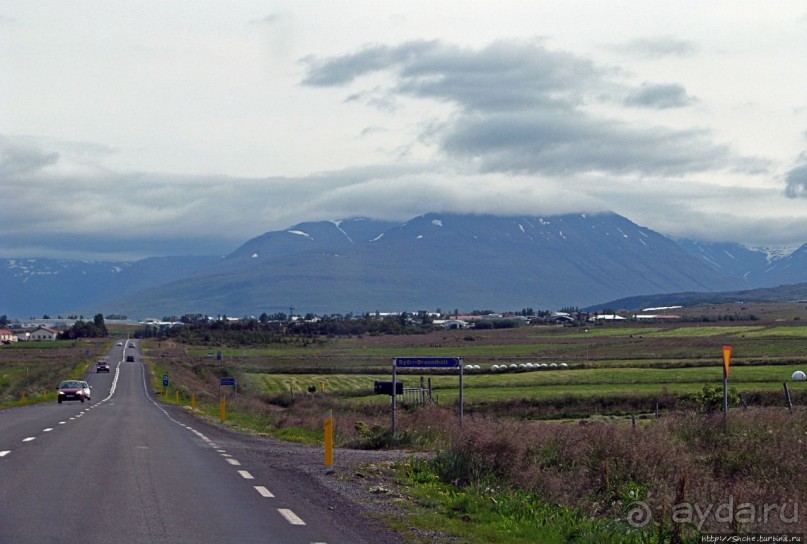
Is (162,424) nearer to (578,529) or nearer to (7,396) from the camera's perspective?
(578,529)

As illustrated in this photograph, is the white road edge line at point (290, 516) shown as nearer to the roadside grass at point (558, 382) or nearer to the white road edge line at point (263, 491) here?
the white road edge line at point (263, 491)

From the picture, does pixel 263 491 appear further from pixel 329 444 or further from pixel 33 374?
pixel 33 374

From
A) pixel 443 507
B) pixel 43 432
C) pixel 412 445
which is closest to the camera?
pixel 443 507

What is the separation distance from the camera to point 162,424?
115 feet

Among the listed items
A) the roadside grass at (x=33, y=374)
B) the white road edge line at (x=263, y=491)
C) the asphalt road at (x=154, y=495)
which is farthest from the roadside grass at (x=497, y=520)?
Result: the roadside grass at (x=33, y=374)

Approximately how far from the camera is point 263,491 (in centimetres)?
1598

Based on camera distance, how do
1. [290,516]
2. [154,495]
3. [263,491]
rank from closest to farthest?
[290,516] → [154,495] → [263,491]

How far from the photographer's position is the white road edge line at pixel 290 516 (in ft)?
42.8

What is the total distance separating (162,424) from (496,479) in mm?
20999

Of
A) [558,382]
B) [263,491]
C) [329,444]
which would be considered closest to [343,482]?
[263,491]

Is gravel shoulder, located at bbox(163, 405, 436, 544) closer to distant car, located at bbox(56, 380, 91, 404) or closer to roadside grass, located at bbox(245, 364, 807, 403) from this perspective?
distant car, located at bbox(56, 380, 91, 404)

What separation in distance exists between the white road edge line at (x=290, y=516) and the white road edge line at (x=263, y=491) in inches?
53.7

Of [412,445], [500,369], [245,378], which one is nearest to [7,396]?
[245,378]

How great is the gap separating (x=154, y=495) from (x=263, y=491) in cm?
174
